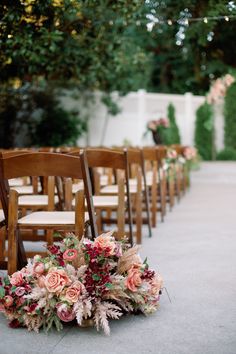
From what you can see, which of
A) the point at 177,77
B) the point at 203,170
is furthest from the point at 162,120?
the point at 177,77

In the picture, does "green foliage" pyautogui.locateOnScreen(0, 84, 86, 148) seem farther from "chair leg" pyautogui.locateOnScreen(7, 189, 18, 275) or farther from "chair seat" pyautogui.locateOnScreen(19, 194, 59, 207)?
"chair leg" pyautogui.locateOnScreen(7, 189, 18, 275)

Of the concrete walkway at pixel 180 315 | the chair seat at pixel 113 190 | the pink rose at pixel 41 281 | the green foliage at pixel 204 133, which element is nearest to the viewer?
the concrete walkway at pixel 180 315

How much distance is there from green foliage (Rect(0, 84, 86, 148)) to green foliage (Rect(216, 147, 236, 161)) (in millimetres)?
4398

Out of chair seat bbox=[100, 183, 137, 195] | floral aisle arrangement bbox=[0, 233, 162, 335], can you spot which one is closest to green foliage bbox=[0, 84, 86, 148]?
chair seat bbox=[100, 183, 137, 195]

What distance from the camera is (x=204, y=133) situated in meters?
18.6

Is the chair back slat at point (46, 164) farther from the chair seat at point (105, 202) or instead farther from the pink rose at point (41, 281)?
the chair seat at point (105, 202)

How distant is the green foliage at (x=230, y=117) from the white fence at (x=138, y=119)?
0.87 ft

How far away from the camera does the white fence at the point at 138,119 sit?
18656mm

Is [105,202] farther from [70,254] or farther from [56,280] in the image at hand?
[56,280]

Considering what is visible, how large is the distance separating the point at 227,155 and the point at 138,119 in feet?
9.41

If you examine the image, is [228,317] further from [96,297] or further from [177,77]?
[177,77]

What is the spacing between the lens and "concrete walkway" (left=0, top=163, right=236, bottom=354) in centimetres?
290

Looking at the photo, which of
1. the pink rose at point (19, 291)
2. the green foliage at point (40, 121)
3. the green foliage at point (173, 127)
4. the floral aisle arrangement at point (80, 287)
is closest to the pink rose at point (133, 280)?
the floral aisle arrangement at point (80, 287)

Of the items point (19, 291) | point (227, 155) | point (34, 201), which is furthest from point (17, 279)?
point (227, 155)
